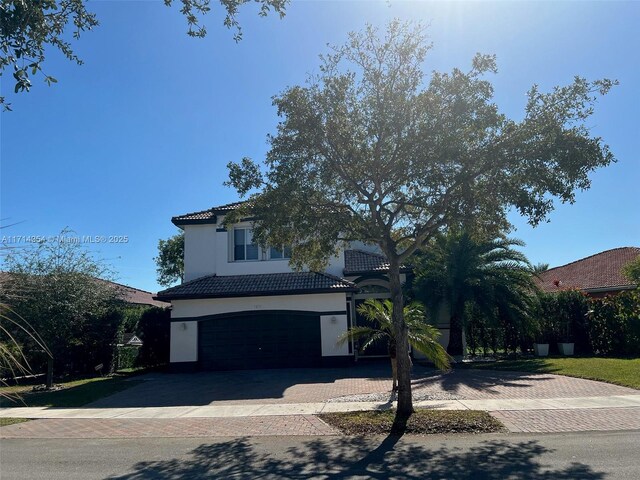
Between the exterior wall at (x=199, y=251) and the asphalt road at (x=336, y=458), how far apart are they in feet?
45.4

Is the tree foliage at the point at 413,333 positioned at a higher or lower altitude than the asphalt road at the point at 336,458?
higher

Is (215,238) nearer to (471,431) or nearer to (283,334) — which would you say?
(283,334)

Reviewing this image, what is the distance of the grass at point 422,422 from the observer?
940cm

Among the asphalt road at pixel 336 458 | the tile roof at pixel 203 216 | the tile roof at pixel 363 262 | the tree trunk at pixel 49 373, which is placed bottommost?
the asphalt road at pixel 336 458

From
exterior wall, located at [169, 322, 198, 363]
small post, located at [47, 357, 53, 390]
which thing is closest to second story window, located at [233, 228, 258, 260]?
exterior wall, located at [169, 322, 198, 363]

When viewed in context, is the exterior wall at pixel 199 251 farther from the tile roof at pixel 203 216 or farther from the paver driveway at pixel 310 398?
the paver driveway at pixel 310 398

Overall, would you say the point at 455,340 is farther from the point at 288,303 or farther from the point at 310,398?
the point at 310,398

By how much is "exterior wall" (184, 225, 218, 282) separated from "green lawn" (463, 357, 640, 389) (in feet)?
40.2

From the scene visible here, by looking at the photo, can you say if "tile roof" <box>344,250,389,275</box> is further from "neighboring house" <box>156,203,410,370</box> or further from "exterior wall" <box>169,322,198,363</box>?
"exterior wall" <box>169,322,198,363</box>

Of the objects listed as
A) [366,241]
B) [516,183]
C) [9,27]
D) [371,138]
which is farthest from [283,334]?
[9,27]

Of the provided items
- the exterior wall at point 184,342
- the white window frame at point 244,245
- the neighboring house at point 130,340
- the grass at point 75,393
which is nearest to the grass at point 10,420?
the grass at point 75,393

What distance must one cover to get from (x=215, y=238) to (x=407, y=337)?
1387 centimetres

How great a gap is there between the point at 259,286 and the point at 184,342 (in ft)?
13.0

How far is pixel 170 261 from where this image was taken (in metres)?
46.3
